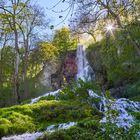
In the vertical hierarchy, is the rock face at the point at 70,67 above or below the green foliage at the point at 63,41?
below

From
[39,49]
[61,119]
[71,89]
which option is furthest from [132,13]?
[39,49]

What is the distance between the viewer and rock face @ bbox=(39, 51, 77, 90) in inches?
1384

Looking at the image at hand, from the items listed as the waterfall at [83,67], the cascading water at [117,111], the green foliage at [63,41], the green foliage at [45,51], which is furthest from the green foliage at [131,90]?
the green foliage at [63,41]

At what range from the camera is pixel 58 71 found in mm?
36125

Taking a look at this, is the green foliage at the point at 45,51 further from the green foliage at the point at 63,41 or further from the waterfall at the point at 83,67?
the green foliage at the point at 63,41

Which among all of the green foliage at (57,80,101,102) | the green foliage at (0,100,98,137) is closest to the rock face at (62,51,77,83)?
the green foliage at (57,80,101,102)

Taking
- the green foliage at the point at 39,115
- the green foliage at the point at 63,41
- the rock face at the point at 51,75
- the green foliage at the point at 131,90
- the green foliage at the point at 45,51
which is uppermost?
the green foliage at the point at 63,41

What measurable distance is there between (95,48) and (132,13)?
19382 mm

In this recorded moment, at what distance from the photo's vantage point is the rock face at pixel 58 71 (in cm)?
3516

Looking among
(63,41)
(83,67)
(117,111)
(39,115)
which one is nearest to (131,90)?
(39,115)

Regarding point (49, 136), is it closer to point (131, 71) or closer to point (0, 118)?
point (0, 118)

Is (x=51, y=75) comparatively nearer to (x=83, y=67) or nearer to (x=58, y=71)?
(x=58, y=71)

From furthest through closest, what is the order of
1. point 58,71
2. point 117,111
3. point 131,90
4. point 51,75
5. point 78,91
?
point 51,75 → point 58,71 → point 131,90 → point 78,91 → point 117,111

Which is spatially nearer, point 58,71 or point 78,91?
point 78,91
